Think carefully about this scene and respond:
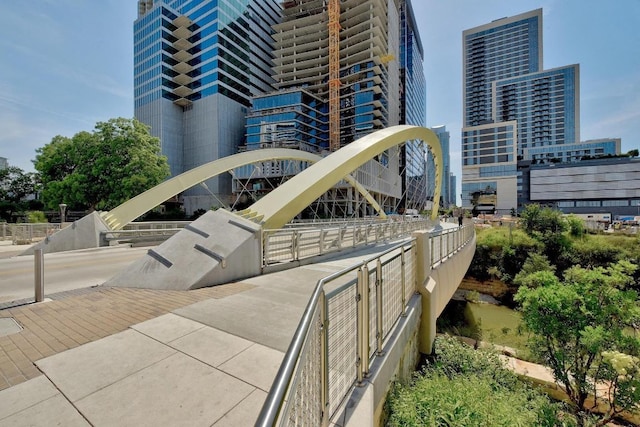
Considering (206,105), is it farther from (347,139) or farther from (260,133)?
(347,139)

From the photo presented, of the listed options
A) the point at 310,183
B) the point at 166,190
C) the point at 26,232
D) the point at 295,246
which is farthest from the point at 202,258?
the point at 26,232

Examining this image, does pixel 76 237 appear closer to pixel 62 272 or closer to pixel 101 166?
pixel 62 272

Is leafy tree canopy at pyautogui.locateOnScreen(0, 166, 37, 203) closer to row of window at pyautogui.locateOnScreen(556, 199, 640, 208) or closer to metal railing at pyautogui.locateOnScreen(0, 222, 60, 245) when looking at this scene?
metal railing at pyautogui.locateOnScreen(0, 222, 60, 245)

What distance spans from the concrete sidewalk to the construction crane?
6819cm

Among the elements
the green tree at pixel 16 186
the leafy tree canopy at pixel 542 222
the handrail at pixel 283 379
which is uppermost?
the green tree at pixel 16 186

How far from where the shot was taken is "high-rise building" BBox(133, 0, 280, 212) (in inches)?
2425

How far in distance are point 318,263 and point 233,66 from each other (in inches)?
2704

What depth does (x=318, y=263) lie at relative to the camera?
31.0ft

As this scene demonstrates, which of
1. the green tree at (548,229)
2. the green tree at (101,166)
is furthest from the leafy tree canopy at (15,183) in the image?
the green tree at (548,229)

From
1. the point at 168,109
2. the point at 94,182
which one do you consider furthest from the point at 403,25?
the point at 94,182

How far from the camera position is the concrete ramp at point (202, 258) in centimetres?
646

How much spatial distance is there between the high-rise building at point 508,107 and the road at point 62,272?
106 metres

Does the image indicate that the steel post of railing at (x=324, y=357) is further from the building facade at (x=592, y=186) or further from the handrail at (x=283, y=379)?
the building facade at (x=592, y=186)

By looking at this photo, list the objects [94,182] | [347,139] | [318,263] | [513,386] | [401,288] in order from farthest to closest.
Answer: [347,139]
[94,182]
[318,263]
[513,386]
[401,288]
